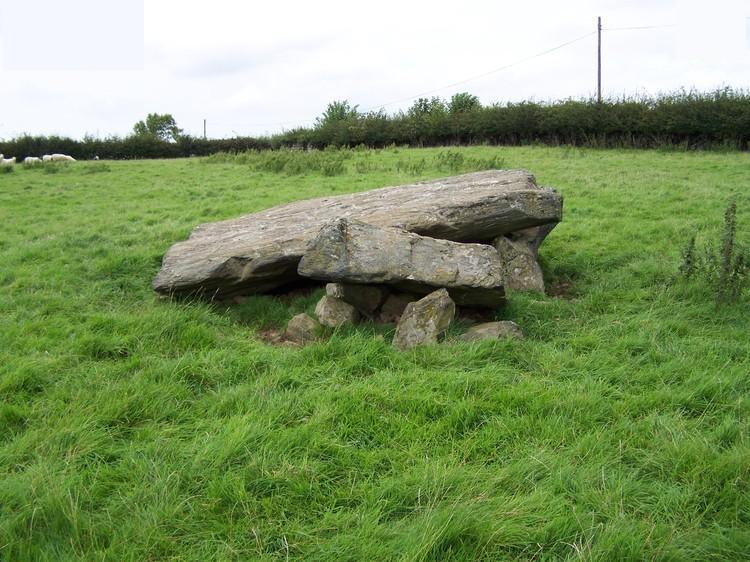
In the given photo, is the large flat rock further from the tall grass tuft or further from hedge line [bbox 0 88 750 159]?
hedge line [bbox 0 88 750 159]

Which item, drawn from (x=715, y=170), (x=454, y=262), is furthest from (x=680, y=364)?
(x=715, y=170)

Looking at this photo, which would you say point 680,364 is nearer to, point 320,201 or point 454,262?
point 454,262

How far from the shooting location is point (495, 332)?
19.5ft

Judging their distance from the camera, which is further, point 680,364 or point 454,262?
point 454,262

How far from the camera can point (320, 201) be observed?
9.88m

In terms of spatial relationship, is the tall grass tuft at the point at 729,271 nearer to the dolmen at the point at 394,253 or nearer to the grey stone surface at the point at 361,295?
the dolmen at the point at 394,253

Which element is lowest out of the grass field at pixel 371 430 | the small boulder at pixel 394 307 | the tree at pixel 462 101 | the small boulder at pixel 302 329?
the grass field at pixel 371 430

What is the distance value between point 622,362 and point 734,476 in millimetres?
1943

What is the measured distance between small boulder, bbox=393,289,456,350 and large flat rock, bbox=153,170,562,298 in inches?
64.3

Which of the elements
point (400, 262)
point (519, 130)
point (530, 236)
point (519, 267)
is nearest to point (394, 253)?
point (400, 262)

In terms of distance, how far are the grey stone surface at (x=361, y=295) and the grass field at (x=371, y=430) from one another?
477 millimetres

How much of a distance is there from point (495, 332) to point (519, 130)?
25.5m

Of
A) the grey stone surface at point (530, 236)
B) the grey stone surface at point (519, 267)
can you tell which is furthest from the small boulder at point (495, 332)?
the grey stone surface at point (530, 236)

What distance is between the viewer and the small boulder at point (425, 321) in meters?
5.85
